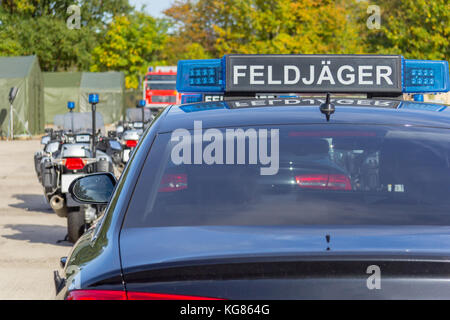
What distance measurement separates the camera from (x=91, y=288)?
2592mm

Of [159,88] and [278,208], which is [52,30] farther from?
[278,208]

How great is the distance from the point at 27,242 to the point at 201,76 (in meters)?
3.02

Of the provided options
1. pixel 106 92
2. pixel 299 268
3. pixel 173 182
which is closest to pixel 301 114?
pixel 173 182

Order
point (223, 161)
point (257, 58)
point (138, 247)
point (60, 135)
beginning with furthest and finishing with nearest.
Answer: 1. point (60, 135)
2. point (257, 58)
3. point (223, 161)
4. point (138, 247)

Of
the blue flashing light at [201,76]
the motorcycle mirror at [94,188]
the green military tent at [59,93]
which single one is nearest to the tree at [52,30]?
the green military tent at [59,93]

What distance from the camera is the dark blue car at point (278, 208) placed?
247cm

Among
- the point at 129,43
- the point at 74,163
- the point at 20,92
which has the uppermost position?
the point at 129,43

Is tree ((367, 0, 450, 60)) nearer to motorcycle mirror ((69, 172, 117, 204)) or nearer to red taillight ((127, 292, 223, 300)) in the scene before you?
motorcycle mirror ((69, 172, 117, 204))

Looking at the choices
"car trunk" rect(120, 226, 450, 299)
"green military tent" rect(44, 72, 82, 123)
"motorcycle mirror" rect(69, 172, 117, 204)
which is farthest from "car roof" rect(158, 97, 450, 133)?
"green military tent" rect(44, 72, 82, 123)

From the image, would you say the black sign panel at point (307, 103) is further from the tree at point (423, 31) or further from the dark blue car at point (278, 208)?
the tree at point (423, 31)

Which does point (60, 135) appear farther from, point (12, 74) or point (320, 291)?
point (12, 74)

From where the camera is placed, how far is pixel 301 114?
360 cm

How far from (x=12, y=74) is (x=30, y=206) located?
25.4 meters
